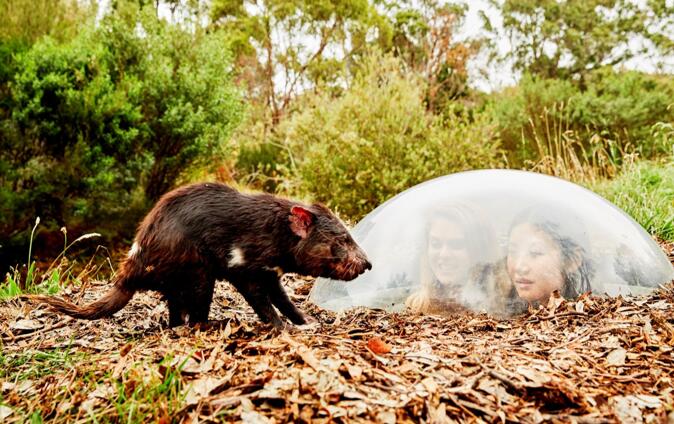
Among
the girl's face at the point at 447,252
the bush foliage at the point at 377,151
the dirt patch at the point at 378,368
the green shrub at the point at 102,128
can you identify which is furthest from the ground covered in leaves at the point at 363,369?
the bush foliage at the point at 377,151

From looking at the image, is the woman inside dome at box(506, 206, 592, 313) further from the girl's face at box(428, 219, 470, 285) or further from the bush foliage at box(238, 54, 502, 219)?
the bush foliage at box(238, 54, 502, 219)

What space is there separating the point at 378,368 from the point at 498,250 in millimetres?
1538

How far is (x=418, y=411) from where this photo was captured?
211 centimetres

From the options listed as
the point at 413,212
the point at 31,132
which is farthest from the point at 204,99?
the point at 413,212

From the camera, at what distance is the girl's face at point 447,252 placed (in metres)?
3.71

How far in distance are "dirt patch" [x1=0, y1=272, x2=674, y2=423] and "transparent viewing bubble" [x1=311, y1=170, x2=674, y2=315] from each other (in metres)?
0.17

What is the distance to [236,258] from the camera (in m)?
3.26

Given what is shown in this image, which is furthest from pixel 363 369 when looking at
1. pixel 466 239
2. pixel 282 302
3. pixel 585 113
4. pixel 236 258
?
pixel 585 113

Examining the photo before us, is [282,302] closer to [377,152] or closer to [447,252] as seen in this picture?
[447,252]

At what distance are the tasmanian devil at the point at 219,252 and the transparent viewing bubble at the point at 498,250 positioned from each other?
1.80ft

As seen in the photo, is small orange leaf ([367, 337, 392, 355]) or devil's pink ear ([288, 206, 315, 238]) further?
devil's pink ear ([288, 206, 315, 238])

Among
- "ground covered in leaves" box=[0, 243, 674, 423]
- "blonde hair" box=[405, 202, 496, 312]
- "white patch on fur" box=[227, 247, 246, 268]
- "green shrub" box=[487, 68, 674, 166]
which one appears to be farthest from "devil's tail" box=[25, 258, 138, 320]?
"green shrub" box=[487, 68, 674, 166]

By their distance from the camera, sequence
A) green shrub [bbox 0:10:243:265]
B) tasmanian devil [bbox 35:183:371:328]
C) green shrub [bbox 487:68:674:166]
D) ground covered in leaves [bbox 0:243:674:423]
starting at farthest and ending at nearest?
green shrub [bbox 487:68:674:166] → green shrub [bbox 0:10:243:265] → tasmanian devil [bbox 35:183:371:328] → ground covered in leaves [bbox 0:243:674:423]

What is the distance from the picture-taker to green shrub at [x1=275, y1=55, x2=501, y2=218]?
9820 millimetres
